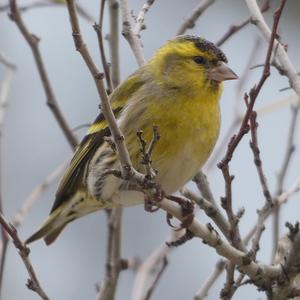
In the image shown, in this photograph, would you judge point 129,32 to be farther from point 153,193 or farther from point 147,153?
point 147,153

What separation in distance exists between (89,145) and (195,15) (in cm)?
101

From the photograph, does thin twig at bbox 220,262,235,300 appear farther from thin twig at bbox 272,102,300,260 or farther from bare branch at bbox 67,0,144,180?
bare branch at bbox 67,0,144,180

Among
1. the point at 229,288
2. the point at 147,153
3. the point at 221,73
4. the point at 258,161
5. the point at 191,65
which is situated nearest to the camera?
the point at 147,153

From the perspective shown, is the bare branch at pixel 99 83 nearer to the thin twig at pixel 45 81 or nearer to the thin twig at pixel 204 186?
the thin twig at pixel 204 186

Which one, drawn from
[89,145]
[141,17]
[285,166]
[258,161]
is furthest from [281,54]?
[89,145]

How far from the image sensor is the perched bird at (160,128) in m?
4.33

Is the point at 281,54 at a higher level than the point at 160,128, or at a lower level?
higher

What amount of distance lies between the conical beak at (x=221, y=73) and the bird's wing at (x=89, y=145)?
0.41m

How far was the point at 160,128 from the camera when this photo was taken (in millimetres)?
4305

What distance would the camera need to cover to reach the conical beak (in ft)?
14.8

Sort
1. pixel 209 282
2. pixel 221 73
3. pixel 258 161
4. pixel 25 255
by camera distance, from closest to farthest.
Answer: pixel 25 255 → pixel 258 161 → pixel 209 282 → pixel 221 73

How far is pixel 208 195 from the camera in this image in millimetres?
4332

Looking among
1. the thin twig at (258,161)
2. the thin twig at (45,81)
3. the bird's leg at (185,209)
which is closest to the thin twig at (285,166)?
the thin twig at (258,161)

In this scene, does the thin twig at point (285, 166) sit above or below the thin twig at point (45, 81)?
below
